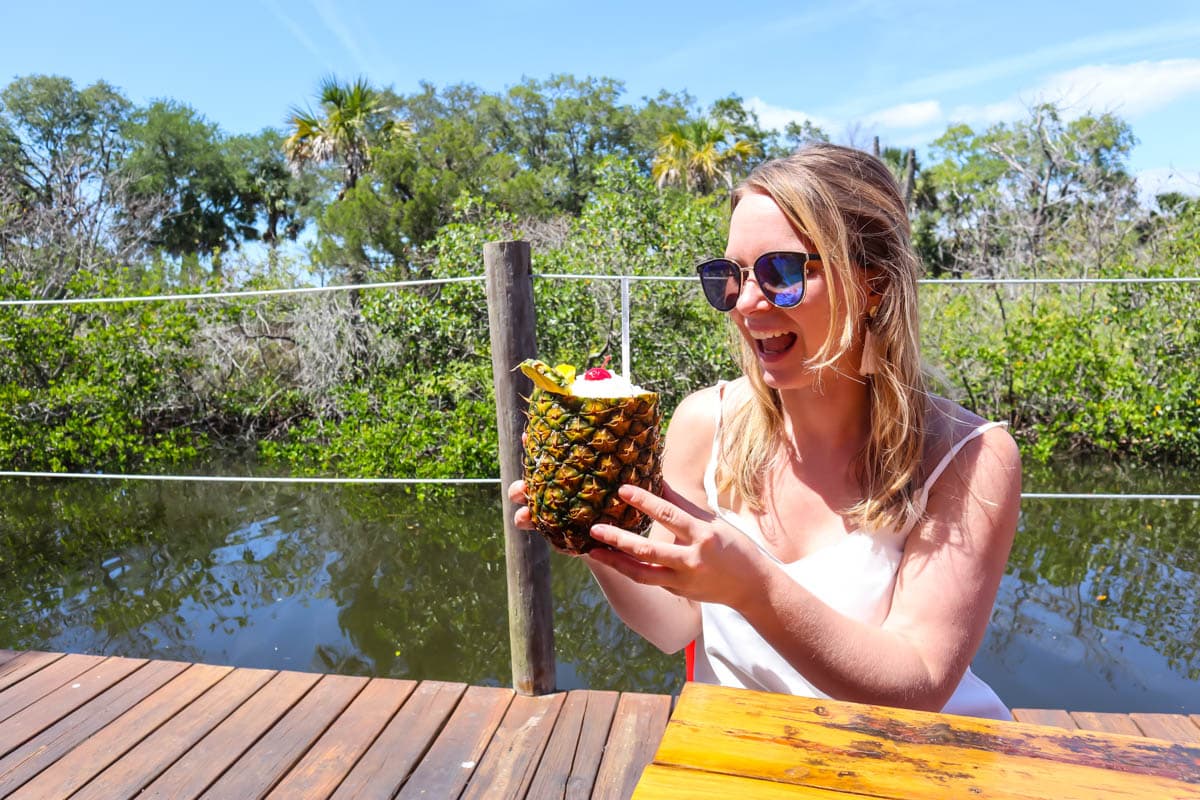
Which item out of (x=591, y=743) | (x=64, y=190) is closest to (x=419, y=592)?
(x=591, y=743)

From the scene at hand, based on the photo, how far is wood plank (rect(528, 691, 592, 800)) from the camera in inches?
83.4

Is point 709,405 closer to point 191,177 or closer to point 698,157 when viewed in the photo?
point 698,157

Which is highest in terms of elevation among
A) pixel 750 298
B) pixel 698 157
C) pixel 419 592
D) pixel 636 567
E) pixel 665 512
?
pixel 698 157

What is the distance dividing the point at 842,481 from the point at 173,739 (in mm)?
2093

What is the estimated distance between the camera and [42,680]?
2750mm

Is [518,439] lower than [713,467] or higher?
lower

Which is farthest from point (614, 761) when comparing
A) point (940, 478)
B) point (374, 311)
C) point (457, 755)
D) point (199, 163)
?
point (199, 163)

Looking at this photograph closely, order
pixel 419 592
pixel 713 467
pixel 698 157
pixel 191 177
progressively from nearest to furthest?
pixel 713 467 < pixel 419 592 < pixel 698 157 < pixel 191 177

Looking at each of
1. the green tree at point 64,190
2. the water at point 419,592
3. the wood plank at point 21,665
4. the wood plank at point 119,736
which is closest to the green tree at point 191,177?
the green tree at point 64,190

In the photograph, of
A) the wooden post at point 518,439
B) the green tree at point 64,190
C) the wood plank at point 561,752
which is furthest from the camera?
the green tree at point 64,190

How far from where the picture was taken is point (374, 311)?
666cm

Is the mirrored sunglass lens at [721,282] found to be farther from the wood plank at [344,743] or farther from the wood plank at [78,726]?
the wood plank at [78,726]

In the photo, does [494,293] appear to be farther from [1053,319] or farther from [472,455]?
[1053,319]

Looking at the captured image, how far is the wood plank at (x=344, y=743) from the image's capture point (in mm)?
2131
